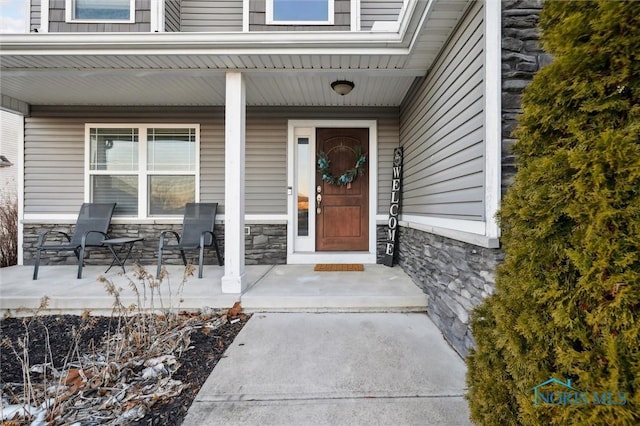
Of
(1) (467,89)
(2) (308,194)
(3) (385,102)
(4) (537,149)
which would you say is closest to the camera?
(4) (537,149)

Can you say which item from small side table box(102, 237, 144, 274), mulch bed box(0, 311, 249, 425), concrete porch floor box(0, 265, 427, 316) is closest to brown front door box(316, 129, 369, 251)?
concrete porch floor box(0, 265, 427, 316)

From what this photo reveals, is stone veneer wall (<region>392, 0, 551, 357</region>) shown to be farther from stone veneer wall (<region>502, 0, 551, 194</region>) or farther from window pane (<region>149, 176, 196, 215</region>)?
window pane (<region>149, 176, 196, 215</region>)

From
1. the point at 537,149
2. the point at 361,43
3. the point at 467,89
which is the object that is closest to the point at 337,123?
the point at 361,43

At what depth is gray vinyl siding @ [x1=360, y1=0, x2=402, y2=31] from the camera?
402 cm

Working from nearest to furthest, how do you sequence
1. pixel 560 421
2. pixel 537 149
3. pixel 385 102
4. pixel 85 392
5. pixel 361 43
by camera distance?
pixel 560 421 < pixel 537 149 < pixel 85 392 < pixel 361 43 < pixel 385 102

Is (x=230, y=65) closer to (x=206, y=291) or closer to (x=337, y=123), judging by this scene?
(x=337, y=123)

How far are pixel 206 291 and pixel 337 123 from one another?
2.91 meters

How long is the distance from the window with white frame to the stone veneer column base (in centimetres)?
332

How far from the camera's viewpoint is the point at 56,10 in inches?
152

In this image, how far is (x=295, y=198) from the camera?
441 centimetres

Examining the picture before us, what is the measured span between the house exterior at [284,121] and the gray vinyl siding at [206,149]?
0.02 meters

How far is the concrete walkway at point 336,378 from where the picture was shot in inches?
58.5

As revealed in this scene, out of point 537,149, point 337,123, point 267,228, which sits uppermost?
point 337,123

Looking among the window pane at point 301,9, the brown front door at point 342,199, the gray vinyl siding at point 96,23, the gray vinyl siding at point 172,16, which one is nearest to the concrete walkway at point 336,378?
the brown front door at point 342,199
